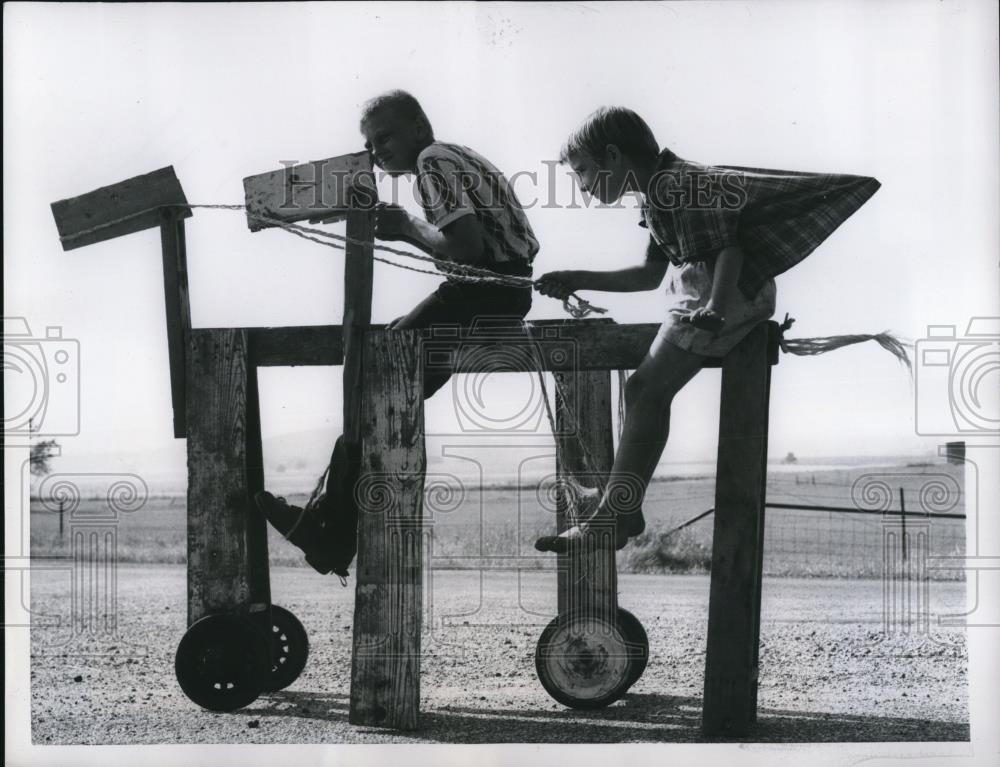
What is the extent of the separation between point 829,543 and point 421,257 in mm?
5544

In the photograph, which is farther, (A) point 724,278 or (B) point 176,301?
(B) point 176,301

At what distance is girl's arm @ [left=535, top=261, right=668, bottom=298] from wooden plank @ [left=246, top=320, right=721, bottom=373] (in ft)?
0.55

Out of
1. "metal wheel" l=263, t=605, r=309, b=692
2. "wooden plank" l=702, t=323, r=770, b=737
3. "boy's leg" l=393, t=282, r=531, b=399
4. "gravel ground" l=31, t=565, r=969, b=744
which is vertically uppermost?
"boy's leg" l=393, t=282, r=531, b=399

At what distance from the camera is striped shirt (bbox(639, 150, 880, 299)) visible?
455 cm

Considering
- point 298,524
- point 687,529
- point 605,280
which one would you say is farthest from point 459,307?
point 687,529

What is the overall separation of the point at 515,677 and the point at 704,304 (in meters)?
2.33

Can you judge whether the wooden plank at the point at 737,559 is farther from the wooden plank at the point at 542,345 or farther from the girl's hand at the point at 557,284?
the girl's hand at the point at 557,284

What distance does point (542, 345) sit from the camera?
15.9ft

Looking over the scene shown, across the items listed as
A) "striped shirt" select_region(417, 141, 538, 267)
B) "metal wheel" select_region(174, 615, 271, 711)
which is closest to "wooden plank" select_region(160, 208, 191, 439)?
"metal wheel" select_region(174, 615, 271, 711)

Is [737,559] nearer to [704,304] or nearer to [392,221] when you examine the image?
[704,304]

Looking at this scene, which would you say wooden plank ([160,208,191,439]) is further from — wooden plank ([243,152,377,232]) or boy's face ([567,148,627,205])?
boy's face ([567,148,627,205])

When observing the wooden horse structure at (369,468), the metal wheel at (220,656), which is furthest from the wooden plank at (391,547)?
the metal wheel at (220,656)

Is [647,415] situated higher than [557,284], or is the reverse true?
[557,284]

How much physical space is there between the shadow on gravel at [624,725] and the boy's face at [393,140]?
2.32 meters
